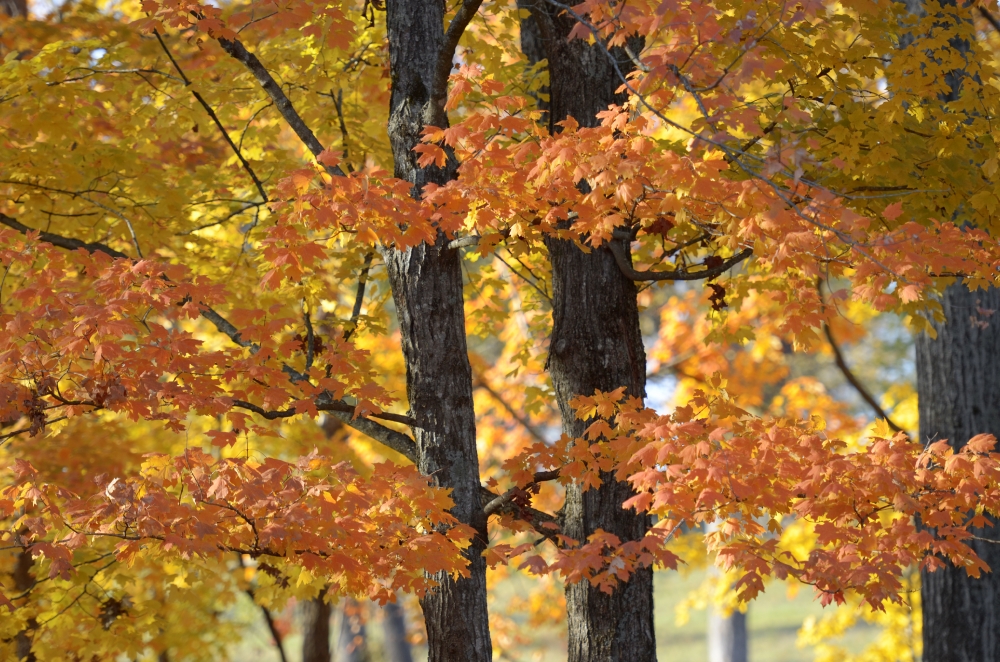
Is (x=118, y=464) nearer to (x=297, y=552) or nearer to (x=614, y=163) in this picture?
(x=297, y=552)

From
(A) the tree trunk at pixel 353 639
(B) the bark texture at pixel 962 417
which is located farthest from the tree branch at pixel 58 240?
(A) the tree trunk at pixel 353 639

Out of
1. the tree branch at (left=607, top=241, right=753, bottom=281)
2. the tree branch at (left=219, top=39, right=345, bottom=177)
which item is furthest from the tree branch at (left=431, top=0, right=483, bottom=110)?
the tree branch at (left=607, top=241, right=753, bottom=281)

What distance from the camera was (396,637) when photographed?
1917 cm

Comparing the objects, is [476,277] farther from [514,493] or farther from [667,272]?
[514,493]

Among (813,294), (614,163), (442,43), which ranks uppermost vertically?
(442,43)

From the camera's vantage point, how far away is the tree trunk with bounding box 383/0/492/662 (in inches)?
214

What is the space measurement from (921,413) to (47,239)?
7252 mm

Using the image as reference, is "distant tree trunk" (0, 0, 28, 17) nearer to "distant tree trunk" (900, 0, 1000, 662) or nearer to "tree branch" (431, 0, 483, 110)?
"tree branch" (431, 0, 483, 110)

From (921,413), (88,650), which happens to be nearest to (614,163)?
(921,413)

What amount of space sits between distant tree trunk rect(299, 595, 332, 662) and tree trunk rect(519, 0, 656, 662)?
18.6ft

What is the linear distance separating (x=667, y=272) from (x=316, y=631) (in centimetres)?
739

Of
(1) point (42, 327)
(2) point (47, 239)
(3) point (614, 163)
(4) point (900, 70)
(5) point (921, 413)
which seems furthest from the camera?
(5) point (921, 413)

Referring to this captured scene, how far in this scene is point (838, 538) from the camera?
477 centimetres

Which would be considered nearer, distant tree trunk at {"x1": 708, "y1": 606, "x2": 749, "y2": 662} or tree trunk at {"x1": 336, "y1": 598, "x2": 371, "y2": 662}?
tree trunk at {"x1": 336, "y1": 598, "x2": 371, "y2": 662}
